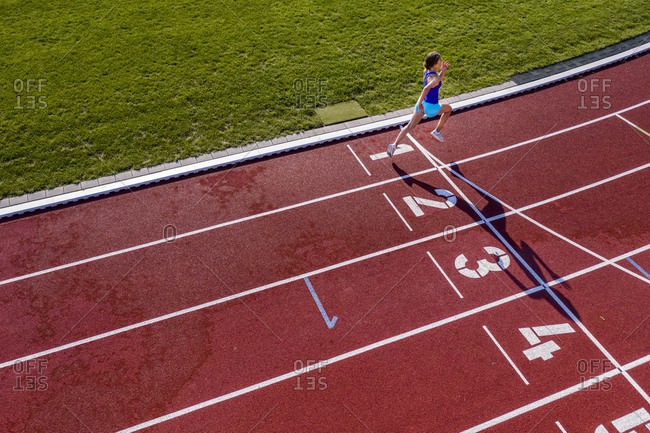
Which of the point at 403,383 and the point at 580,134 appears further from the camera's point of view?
the point at 580,134

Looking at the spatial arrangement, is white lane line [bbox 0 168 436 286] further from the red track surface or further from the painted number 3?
the painted number 3

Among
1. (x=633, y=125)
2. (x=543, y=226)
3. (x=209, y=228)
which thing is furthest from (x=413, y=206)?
(x=633, y=125)

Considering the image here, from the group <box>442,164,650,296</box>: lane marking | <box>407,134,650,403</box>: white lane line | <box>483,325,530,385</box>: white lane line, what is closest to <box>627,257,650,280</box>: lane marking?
<box>442,164,650,296</box>: lane marking

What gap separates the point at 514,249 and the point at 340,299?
3.55 m

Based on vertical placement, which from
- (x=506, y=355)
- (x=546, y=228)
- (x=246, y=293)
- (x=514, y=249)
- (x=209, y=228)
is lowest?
(x=246, y=293)

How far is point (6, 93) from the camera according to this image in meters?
11.0

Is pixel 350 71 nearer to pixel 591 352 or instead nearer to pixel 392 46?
pixel 392 46

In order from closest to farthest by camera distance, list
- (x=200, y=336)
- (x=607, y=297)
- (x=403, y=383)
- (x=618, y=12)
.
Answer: (x=403, y=383), (x=200, y=336), (x=607, y=297), (x=618, y=12)

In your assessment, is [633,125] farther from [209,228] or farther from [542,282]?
[209,228]

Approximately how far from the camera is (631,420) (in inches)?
269

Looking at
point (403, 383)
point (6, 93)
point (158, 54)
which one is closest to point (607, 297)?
point (403, 383)

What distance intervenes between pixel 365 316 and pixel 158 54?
9.05m

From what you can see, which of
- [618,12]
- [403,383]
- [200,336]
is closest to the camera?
[403,383]

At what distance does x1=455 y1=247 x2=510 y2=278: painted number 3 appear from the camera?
8414mm
